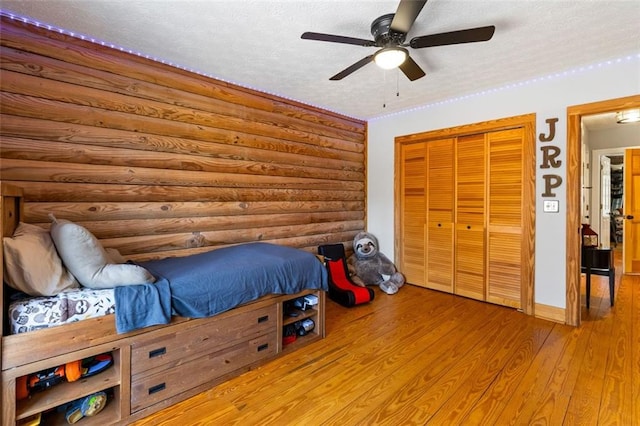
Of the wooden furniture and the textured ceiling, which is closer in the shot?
the textured ceiling

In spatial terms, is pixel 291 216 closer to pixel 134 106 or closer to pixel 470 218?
pixel 134 106

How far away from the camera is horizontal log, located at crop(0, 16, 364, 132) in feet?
6.74

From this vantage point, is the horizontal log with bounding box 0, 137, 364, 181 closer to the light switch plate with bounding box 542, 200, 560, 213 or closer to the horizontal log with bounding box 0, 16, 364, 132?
the horizontal log with bounding box 0, 16, 364, 132

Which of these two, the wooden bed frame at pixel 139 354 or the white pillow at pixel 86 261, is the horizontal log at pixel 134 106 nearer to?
the wooden bed frame at pixel 139 354

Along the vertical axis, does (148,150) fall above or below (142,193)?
above

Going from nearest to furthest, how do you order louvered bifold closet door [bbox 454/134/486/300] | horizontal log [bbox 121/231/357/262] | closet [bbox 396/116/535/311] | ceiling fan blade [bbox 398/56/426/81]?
ceiling fan blade [bbox 398/56/426/81], horizontal log [bbox 121/231/357/262], closet [bbox 396/116/535/311], louvered bifold closet door [bbox 454/134/486/300]

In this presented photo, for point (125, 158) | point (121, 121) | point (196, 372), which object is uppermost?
point (121, 121)

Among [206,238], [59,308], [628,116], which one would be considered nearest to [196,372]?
[59,308]

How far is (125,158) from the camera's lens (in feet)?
8.09

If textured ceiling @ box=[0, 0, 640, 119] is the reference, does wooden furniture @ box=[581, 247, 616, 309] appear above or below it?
below

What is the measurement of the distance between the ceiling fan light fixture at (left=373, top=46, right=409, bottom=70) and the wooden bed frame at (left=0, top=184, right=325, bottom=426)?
6.34 feet

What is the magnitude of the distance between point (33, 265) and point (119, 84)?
1.60m

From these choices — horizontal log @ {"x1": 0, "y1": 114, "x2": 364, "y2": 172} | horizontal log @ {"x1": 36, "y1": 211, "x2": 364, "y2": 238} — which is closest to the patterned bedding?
horizontal log @ {"x1": 36, "y1": 211, "x2": 364, "y2": 238}

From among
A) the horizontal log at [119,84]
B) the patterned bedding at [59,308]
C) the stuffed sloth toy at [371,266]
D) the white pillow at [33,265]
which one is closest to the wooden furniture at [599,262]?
the stuffed sloth toy at [371,266]
